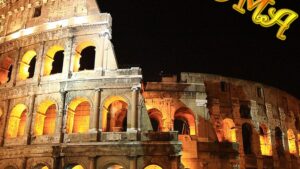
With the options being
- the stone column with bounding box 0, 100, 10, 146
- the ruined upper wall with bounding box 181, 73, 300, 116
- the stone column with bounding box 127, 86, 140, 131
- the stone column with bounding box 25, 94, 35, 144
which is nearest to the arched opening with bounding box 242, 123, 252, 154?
the ruined upper wall with bounding box 181, 73, 300, 116

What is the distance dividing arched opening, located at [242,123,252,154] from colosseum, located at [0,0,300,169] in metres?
0.08

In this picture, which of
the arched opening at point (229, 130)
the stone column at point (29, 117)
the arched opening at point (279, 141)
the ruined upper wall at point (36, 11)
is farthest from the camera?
the arched opening at point (279, 141)

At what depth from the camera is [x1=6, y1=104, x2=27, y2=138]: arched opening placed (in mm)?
22344

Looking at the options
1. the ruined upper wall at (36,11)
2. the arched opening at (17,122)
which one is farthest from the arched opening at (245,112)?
the arched opening at (17,122)

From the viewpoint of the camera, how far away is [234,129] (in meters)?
26.6

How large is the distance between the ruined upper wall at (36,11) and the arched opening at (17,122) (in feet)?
19.4

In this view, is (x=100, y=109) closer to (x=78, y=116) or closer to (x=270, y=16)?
(x=78, y=116)

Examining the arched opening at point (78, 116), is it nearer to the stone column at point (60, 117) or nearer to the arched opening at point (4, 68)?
the stone column at point (60, 117)

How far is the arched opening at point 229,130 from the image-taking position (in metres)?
26.6

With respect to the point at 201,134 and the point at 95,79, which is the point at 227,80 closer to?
the point at 201,134

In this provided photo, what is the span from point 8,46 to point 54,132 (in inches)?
316

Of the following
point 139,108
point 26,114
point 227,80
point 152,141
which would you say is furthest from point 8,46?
→ point 227,80

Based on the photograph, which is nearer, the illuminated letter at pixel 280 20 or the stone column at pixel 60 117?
the illuminated letter at pixel 280 20

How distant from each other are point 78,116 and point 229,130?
11789 mm
